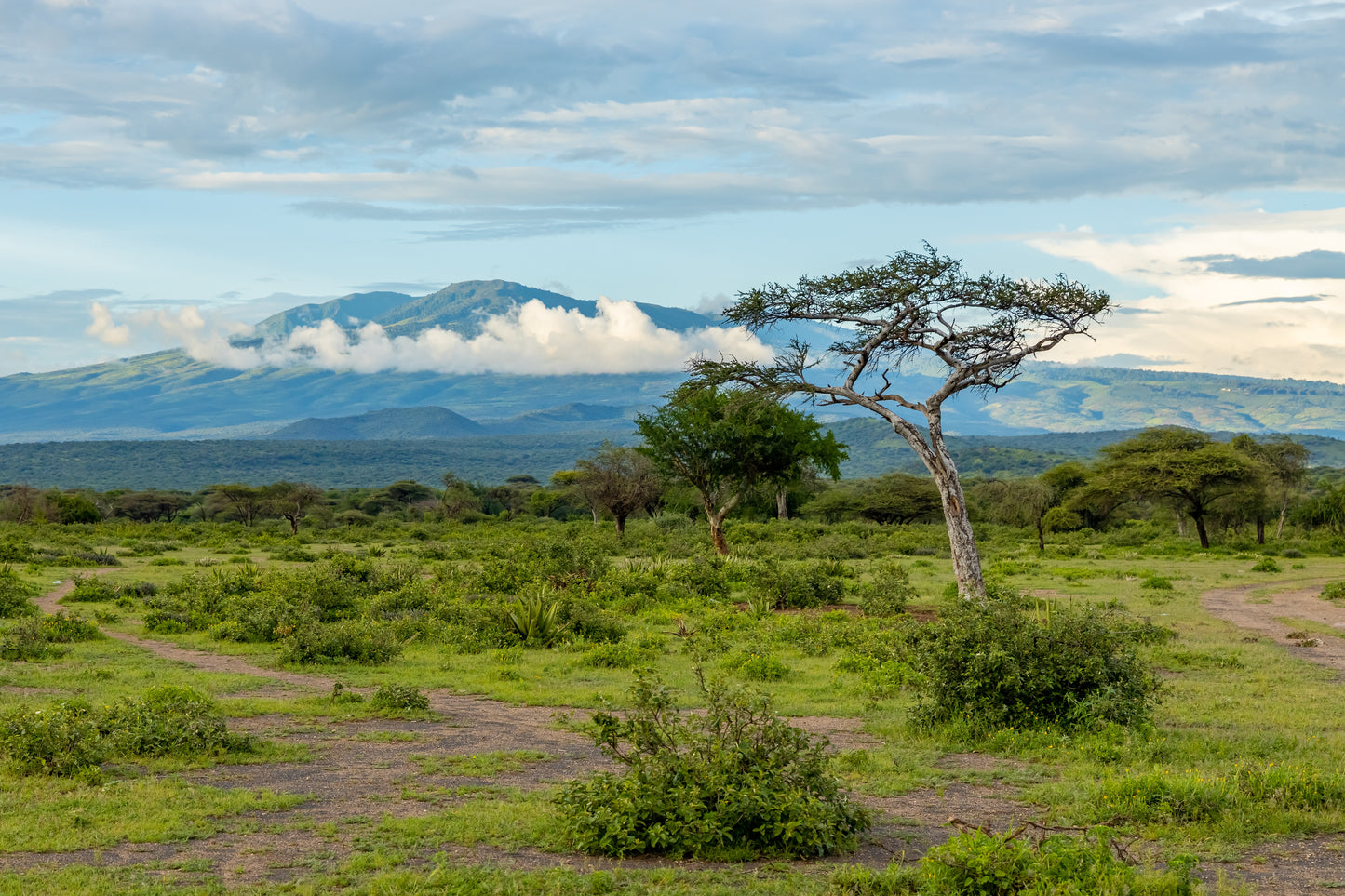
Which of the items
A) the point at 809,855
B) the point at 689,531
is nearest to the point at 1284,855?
the point at 809,855

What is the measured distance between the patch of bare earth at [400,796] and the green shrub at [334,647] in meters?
2.61

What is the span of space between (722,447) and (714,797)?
2863 centimetres

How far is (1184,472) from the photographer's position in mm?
46656

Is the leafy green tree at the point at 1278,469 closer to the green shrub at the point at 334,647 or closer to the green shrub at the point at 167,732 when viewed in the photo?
the green shrub at the point at 334,647

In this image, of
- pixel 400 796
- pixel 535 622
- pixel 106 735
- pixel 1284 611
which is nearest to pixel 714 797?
pixel 400 796

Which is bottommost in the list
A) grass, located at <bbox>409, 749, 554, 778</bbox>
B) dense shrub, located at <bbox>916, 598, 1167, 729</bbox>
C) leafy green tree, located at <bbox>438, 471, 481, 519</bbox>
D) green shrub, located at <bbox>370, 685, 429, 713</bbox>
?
leafy green tree, located at <bbox>438, 471, 481, 519</bbox>

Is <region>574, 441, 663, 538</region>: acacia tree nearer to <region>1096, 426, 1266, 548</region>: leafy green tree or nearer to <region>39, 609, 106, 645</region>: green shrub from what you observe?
<region>1096, 426, 1266, 548</region>: leafy green tree

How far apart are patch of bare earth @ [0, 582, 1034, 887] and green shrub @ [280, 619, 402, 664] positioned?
8.58ft

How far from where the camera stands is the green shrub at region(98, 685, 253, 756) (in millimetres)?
9984

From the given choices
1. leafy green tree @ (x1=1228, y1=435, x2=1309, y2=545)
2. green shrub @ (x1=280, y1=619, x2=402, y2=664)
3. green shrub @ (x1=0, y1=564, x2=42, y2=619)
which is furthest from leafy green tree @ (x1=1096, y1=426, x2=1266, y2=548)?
green shrub @ (x1=0, y1=564, x2=42, y2=619)

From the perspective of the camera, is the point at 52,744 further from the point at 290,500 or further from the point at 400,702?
the point at 290,500

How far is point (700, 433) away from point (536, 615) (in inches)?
683

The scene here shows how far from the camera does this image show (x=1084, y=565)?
35.4m

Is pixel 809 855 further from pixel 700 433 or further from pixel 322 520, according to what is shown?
pixel 322 520
